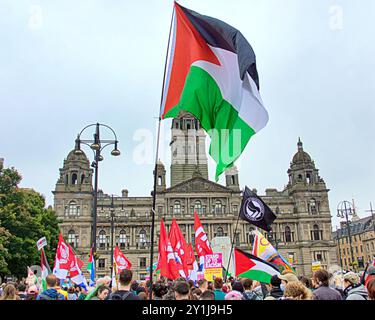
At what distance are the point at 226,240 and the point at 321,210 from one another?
134ft

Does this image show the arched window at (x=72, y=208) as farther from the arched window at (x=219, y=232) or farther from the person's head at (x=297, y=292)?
the person's head at (x=297, y=292)

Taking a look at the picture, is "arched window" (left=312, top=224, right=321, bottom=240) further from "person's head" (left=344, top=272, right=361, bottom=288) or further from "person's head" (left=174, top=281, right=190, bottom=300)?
"person's head" (left=174, top=281, right=190, bottom=300)

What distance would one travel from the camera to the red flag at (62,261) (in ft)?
51.4

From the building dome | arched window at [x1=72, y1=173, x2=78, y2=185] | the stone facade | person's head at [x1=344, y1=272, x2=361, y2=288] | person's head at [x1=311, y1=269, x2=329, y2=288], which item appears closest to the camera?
person's head at [x1=311, y1=269, x2=329, y2=288]

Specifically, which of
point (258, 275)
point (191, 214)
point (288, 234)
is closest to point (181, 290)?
point (258, 275)

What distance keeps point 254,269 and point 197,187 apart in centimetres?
6183

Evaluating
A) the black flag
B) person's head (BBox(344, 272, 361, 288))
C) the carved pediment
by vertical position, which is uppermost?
the carved pediment

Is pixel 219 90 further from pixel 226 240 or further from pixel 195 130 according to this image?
pixel 195 130

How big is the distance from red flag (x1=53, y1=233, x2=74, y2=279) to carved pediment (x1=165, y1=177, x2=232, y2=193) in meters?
53.7

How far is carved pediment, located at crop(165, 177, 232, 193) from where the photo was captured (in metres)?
70.1

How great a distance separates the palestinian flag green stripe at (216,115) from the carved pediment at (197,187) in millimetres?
62934


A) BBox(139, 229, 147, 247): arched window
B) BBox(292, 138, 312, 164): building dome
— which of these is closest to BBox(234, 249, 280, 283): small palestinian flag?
BBox(139, 229, 147, 247): arched window

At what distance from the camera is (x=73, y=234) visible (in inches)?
2603
